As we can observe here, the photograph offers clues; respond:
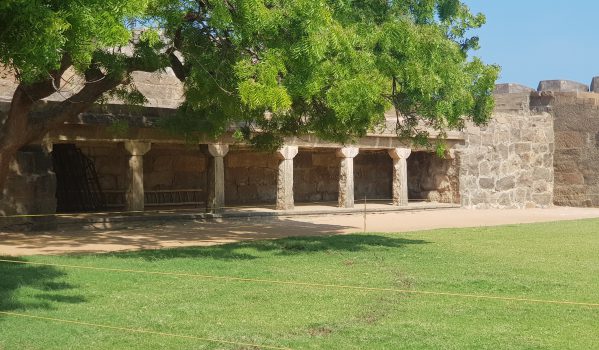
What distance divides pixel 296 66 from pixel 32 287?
4.15 metres

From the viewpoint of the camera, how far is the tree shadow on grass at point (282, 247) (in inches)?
448

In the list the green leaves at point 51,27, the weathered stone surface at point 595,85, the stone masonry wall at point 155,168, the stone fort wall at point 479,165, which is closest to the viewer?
the green leaves at point 51,27

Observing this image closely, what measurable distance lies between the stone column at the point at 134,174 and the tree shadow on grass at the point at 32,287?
6.46 metres

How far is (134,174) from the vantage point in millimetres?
16453

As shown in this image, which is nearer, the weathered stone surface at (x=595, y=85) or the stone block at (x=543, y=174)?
the stone block at (x=543, y=174)

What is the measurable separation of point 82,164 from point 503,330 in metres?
14.4

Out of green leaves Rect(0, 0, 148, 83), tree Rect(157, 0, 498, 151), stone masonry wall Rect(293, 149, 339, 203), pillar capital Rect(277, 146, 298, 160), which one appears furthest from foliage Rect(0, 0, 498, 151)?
stone masonry wall Rect(293, 149, 339, 203)

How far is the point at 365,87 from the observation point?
10.5 m

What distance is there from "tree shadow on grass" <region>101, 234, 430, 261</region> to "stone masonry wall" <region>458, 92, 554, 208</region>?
9799mm

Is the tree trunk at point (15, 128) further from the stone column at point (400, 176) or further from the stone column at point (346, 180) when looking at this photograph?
the stone column at point (400, 176)

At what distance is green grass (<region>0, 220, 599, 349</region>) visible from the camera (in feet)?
21.0

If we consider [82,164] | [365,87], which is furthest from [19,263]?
[82,164]

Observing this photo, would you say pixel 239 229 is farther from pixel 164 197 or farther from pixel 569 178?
pixel 569 178

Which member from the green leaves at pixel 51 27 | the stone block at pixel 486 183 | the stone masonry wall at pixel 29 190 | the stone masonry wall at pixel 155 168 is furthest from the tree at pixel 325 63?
the stone block at pixel 486 183
